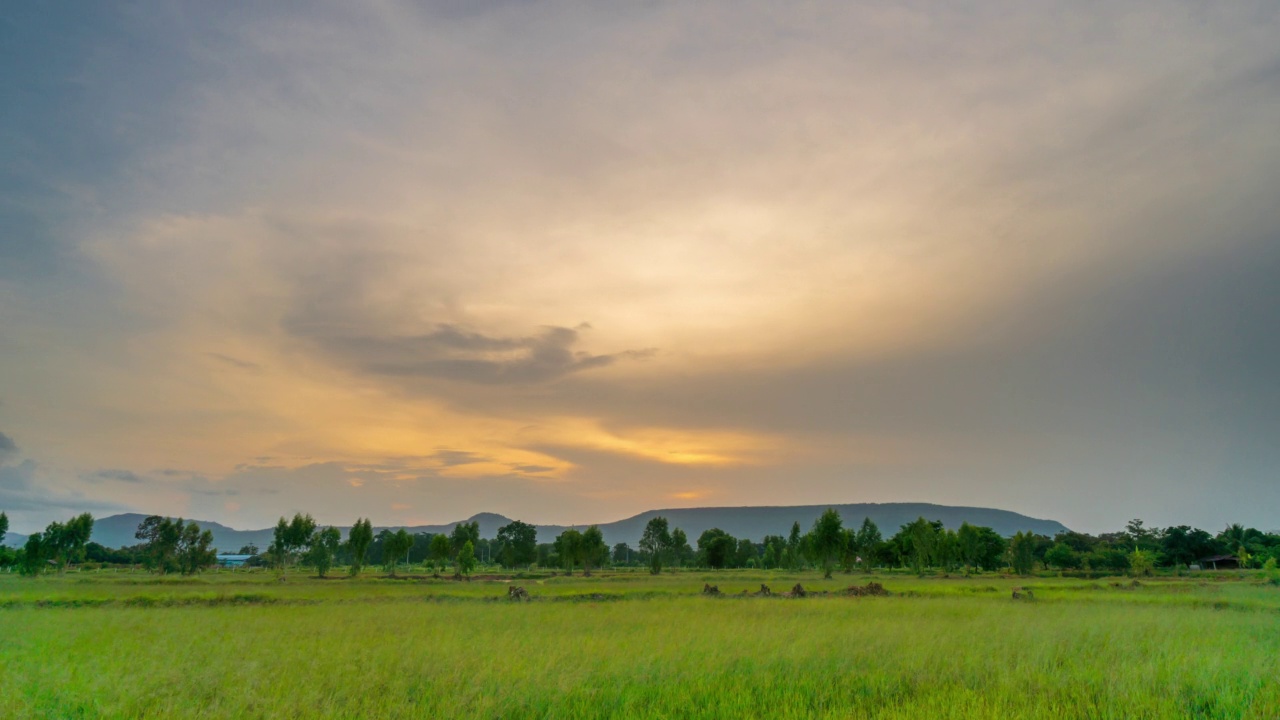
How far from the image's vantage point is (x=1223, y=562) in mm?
109062

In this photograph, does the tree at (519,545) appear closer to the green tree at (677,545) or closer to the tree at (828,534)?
the green tree at (677,545)

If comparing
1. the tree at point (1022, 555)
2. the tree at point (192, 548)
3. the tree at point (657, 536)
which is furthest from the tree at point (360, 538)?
the tree at point (1022, 555)

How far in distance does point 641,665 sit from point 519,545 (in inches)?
5349

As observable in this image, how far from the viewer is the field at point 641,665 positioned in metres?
11.4

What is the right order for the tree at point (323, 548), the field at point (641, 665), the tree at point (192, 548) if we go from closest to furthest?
the field at point (641, 665)
the tree at point (323, 548)
the tree at point (192, 548)

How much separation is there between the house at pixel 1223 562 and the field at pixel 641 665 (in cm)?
11062

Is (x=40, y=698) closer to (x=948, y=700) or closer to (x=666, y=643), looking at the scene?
(x=666, y=643)

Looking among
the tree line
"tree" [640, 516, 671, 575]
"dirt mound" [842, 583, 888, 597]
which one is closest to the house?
the tree line

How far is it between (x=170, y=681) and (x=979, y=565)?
130875mm

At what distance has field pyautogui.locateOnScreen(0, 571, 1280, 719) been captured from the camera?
37.2ft

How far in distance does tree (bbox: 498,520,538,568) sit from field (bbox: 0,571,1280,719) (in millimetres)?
112832

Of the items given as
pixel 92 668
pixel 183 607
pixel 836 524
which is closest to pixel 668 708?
pixel 92 668

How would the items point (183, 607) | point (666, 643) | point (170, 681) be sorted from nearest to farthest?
point (170, 681)
point (666, 643)
point (183, 607)

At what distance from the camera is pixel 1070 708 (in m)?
11.1
